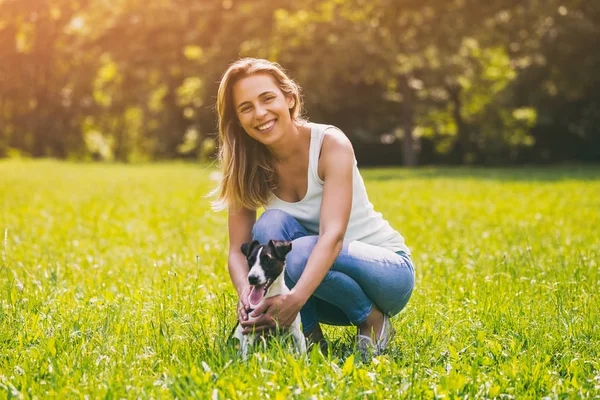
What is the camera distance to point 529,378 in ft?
10.7

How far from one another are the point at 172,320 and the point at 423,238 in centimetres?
453

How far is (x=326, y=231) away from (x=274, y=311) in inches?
19.2

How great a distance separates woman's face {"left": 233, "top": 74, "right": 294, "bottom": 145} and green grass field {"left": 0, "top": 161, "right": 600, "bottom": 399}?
1.05 meters

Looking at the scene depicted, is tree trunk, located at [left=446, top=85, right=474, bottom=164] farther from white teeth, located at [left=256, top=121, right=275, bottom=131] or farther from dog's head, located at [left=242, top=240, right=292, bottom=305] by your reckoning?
dog's head, located at [left=242, top=240, right=292, bottom=305]

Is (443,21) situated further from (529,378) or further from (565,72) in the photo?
(529,378)

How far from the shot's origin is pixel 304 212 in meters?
3.92

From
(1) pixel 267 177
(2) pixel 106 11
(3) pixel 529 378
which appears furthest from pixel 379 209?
(2) pixel 106 11

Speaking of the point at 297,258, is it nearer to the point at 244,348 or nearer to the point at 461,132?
the point at 244,348

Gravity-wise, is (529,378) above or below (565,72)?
below

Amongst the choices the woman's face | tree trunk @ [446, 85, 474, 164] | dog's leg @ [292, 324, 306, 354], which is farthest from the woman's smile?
tree trunk @ [446, 85, 474, 164]

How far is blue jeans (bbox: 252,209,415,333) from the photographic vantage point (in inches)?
141

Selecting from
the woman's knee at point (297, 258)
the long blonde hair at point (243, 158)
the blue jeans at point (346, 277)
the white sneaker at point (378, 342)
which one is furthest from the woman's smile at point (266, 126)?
the white sneaker at point (378, 342)

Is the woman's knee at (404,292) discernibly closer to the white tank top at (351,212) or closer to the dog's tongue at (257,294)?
the white tank top at (351,212)

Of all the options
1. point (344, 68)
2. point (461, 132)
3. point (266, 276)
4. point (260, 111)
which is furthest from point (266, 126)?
point (461, 132)
